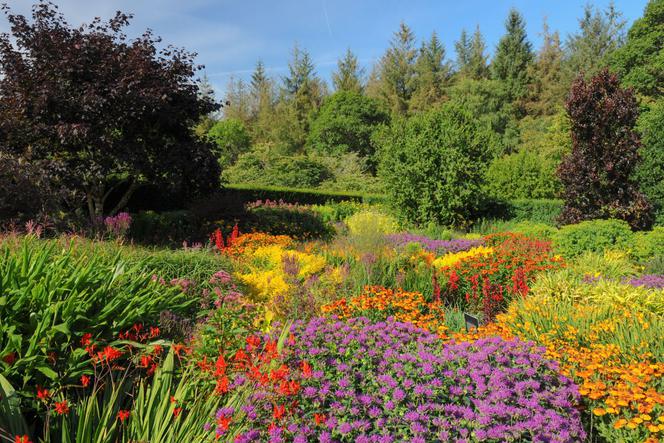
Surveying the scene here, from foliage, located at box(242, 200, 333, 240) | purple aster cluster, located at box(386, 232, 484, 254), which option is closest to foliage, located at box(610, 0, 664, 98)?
purple aster cluster, located at box(386, 232, 484, 254)

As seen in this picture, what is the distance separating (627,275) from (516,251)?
4.97 feet

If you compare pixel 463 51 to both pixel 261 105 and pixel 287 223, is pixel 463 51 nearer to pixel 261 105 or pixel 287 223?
pixel 261 105

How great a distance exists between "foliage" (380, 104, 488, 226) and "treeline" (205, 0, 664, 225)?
0.27 metres

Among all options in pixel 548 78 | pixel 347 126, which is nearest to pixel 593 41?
pixel 548 78

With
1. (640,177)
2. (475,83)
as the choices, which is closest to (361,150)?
(475,83)

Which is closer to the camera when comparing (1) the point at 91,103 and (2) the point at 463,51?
(1) the point at 91,103

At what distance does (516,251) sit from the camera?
6934 millimetres

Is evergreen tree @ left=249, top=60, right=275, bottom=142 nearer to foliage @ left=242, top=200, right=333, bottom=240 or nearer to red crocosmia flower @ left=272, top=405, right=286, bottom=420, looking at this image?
foliage @ left=242, top=200, right=333, bottom=240

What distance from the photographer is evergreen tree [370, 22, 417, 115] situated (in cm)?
3925

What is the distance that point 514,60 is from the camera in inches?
1388

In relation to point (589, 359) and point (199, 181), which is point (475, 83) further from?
point (589, 359)

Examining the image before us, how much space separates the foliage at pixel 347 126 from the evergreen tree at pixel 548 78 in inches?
451

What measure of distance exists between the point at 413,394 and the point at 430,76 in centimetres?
3894

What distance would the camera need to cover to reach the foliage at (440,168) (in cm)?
1223
